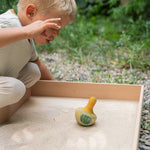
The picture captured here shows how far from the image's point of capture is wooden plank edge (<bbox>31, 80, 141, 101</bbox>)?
1689 mm

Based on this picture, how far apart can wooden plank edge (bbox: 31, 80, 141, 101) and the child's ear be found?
1.73 feet

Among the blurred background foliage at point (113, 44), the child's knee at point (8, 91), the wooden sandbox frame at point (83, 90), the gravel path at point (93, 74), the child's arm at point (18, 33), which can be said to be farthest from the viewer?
the blurred background foliage at point (113, 44)

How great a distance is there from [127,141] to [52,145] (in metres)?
0.35

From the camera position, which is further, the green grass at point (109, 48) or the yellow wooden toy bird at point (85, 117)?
the green grass at point (109, 48)

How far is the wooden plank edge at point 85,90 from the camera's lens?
5.54ft

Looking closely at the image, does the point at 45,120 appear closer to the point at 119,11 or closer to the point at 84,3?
the point at 119,11

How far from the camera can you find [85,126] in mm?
Result: 1396

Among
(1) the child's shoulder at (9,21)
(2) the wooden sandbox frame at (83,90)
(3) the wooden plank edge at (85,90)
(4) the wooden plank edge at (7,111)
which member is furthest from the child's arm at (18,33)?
(3) the wooden plank edge at (85,90)

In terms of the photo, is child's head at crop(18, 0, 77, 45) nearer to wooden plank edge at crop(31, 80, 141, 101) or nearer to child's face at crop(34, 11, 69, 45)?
child's face at crop(34, 11, 69, 45)

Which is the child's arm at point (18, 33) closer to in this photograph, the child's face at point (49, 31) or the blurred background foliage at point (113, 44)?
the child's face at point (49, 31)

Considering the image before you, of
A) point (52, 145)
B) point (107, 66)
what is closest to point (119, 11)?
point (107, 66)

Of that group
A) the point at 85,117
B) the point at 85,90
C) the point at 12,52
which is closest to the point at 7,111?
the point at 12,52

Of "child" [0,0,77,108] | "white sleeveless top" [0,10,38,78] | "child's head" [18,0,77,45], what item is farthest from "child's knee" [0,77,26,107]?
"child's head" [18,0,77,45]

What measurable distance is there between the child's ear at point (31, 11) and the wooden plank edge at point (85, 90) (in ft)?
1.73
